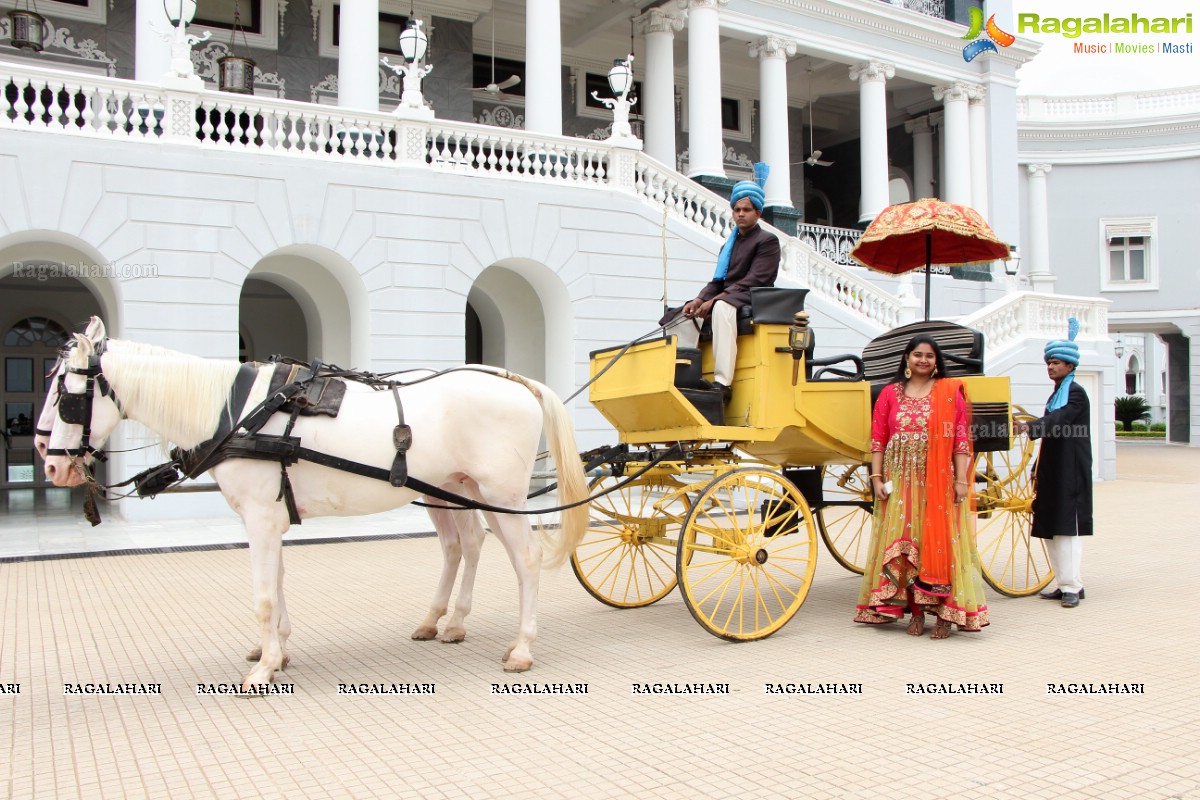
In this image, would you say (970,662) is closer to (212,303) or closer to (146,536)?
(146,536)

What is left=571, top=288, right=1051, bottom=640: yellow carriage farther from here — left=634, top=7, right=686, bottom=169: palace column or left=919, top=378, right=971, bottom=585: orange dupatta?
left=634, top=7, right=686, bottom=169: palace column

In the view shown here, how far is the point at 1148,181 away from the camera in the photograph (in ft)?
111

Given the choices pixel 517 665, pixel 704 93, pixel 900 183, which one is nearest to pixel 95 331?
pixel 517 665

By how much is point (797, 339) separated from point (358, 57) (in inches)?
479

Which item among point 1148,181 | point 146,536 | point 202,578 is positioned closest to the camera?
point 202,578

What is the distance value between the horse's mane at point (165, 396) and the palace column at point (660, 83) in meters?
17.1

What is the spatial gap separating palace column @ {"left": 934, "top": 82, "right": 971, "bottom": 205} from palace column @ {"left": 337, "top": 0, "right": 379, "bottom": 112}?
1532 cm

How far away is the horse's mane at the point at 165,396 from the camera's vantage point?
5.51 m

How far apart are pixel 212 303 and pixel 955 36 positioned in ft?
65.6

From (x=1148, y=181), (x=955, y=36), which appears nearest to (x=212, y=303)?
(x=955, y=36)

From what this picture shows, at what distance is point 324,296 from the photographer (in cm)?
1597

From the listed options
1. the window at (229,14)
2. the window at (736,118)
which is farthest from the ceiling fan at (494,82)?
the window at (736,118)

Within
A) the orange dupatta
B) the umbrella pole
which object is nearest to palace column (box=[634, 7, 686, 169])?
the umbrella pole

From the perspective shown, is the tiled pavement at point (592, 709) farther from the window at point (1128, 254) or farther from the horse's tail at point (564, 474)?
the window at point (1128, 254)
